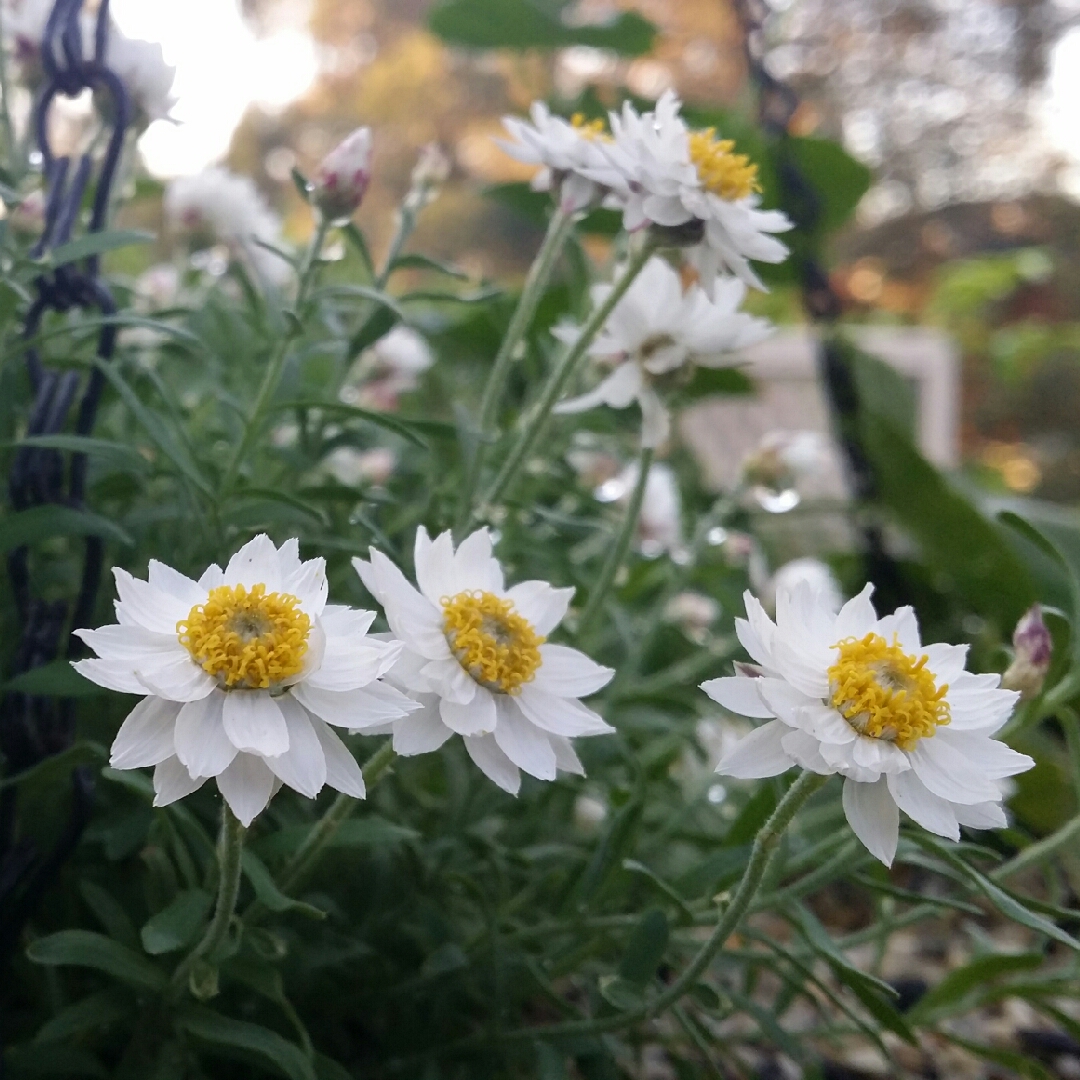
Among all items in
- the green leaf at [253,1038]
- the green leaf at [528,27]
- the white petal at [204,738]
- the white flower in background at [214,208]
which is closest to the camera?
the white petal at [204,738]

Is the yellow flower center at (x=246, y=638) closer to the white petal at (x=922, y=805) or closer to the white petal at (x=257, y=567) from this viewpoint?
the white petal at (x=257, y=567)

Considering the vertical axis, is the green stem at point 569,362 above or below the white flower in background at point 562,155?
below

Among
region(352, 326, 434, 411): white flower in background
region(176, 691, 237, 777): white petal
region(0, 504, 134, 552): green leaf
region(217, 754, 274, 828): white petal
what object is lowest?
region(352, 326, 434, 411): white flower in background

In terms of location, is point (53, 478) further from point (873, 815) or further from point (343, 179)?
point (873, 815)

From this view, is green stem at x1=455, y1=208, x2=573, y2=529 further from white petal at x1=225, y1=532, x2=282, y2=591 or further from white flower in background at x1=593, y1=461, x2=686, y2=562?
white flower in background at x1=593, y1=461, x2=686, y2=562

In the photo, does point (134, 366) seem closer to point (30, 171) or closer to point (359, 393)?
point (30, 171)

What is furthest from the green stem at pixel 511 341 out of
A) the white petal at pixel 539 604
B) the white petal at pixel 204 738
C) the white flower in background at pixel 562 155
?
the white petal at pixel 204 738

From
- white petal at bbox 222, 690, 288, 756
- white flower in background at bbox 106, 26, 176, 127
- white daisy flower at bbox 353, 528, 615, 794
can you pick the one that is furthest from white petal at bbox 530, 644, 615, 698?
white flower in background at bbox 106, 26, 176, 127

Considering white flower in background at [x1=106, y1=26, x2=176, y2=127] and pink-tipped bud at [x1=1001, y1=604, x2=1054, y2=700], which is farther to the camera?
white flower in background at [x1=106, y1=26, x2=176, y2=127]
